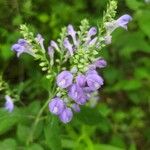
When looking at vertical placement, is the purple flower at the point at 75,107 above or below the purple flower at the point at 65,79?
below

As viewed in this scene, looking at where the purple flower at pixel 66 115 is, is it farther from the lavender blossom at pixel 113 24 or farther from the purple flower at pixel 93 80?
the lavender blossom at pixel 113 24

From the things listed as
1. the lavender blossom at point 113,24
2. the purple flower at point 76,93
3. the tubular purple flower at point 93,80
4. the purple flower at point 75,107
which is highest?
the lavender blossom at point 113,24

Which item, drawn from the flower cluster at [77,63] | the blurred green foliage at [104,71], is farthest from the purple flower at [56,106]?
the blurred green foliage at [104,71]

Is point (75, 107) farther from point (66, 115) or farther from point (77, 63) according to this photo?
point (77, 63)

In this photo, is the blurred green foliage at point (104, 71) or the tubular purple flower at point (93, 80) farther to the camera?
the blurred green foliage at point (104, 71)

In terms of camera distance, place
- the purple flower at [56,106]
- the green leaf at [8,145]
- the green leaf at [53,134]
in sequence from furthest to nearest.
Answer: the green leaf at [8,145] → the green leaf at [53,134] → the purple flower at [56,106]

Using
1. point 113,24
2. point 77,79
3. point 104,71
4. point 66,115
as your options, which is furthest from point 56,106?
point 104,71
